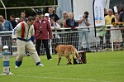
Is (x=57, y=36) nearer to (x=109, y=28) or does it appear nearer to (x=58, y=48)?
(x=109, y=28)

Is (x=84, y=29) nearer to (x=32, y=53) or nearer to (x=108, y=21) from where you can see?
(x=108, y=21)

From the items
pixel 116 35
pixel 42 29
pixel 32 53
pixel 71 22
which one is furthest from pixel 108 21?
pixel 32 53

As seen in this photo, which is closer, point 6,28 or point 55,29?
point 6,28

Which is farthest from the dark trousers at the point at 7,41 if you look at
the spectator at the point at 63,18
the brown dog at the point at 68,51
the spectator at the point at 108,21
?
the brown dog at the point at 68,51

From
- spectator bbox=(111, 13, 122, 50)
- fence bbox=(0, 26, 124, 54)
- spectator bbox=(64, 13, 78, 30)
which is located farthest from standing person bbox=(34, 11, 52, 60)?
spectator bbox=(111, 13, 122, 50)

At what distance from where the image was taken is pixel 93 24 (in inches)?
1216

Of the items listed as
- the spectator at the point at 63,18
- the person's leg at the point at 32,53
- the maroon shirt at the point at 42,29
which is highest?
the spectator at the point at 63,18

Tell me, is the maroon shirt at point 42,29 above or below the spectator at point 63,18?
below

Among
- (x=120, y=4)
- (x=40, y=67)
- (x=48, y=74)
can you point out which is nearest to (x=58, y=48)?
(x=40, y=67)

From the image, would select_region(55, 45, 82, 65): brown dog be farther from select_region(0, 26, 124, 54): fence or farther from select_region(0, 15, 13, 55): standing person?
select_region(0, 15, 13, 55): standing person

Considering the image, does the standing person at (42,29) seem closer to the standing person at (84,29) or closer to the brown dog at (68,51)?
the standing person at (84,29)

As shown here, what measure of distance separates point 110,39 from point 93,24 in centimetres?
124

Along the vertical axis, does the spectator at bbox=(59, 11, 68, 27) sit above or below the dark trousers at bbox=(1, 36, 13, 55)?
above

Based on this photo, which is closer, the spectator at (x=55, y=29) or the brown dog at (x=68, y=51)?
the brown dog at (x=68, y=51)
